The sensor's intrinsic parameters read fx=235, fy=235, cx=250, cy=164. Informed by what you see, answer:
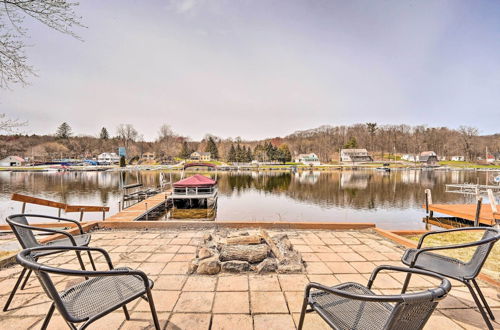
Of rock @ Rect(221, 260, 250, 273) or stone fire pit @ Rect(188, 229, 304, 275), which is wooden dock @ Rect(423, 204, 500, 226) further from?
rock @ Rect(221, 260, 250, 273)

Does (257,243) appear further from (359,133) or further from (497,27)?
(359,133)

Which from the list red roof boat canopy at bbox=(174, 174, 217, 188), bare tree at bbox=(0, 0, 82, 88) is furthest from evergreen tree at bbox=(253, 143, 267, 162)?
bare tree at bbox=(0, 0, 82, 88)

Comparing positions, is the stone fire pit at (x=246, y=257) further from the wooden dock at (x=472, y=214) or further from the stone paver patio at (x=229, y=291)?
the wooden dock at (x=472, y=214)

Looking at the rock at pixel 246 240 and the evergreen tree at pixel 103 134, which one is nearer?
the rock at pixel 246 240

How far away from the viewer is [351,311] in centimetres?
141

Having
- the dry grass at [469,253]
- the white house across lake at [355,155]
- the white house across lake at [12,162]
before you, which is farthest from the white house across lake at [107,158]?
the dry grass at [469,253]

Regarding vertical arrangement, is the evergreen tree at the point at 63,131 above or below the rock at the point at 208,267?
above

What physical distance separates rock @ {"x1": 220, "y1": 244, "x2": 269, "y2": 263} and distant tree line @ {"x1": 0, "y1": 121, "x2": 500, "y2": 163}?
6532 centimetres

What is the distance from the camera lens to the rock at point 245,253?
2.90 metres

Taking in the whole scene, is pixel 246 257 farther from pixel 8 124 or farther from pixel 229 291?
pixel 8 124

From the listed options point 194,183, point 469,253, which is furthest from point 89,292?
point 194,183

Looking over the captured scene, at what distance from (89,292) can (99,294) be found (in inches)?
2.8

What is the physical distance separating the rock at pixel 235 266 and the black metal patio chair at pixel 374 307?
1334 millimetres

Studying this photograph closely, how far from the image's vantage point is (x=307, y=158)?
76.4 metres
